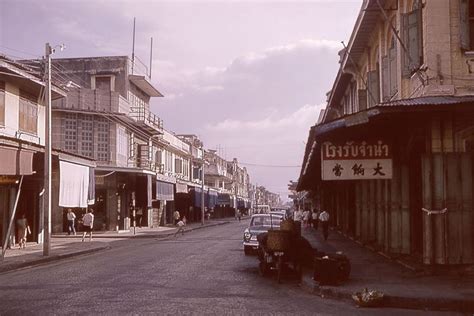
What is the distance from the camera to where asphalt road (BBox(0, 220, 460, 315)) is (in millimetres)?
10781

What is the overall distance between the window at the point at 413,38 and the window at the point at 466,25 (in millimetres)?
956

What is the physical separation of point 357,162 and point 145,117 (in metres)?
34.5

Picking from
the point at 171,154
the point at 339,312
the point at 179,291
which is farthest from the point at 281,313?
the point at 171,154

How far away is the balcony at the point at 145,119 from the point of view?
47.4 meters

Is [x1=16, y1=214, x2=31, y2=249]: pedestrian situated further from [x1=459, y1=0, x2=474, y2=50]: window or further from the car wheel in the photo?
[x1=459, y1=0, x2=474, y2=50]: window

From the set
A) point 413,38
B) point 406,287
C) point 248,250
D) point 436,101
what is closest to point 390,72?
point 413,38

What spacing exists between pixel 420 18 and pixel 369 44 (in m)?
8.80

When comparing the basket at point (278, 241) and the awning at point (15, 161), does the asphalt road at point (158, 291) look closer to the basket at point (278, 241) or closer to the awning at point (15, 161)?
the basket at point (278, 241)

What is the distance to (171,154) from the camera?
60656 mm

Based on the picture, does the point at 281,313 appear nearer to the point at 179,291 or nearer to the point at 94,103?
the point at 179,291

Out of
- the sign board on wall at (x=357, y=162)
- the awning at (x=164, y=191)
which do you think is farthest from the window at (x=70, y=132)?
the sign board on wall at (x=357, y=162)

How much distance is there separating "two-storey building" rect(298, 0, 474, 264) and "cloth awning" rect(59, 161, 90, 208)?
41.2ft

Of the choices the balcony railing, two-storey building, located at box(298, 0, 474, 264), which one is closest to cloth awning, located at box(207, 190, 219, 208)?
the balcony railing

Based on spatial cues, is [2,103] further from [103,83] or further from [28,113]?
[103,83]
